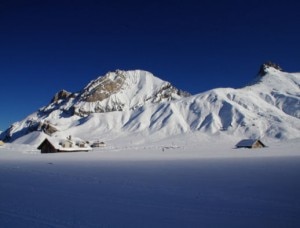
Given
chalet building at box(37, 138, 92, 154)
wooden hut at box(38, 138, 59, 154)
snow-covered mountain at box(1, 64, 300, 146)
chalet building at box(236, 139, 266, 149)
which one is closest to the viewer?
wooden hut at box(38, 138, 59, 154)

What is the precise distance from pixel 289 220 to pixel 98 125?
546 feet

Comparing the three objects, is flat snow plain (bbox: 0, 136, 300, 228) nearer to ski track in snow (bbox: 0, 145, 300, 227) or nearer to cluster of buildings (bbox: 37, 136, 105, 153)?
ski track in snow (bbox: 0, 145, 300, 227)

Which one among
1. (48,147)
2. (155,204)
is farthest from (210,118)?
(155,204)

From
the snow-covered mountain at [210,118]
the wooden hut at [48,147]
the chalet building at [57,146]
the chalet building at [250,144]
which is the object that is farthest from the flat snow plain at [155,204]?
the snow-covered mountain at [210,118]

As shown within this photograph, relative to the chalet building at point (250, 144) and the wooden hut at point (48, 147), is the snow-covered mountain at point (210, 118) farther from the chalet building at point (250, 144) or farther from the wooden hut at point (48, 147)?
the wooden hut at point (48, 147)

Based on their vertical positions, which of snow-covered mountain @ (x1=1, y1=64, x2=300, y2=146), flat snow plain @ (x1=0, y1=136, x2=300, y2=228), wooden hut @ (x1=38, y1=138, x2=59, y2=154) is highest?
snow-covered mountain @ (x1=1, y1=64, x2=300, y2=146)

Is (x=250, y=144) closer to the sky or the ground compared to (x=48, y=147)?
closer to the sky

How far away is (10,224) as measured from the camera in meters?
9.77

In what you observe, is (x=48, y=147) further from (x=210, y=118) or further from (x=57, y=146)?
(x=210, y=118)

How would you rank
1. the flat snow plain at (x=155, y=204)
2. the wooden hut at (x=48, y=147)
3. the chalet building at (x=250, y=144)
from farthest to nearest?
1. the chalet building at (x=250, y=144)
2. the wooden hut at (x=48, y=147)
3. the flat snow plain at (x=155, y=204)

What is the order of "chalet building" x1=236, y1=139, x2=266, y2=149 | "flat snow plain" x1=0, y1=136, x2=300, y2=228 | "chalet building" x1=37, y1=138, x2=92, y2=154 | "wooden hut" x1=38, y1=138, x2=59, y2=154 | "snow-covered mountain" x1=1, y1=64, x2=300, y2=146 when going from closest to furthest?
"flat snow plain" x1=0, y1=136, x2=300, y2=228
"wooden hut" x1=38, y1=138, x2=59, y2=154
"chalet building" x1=37, y1=138, x2=92, y2=154
"chalet building" x1=236, y1=139, x2=266, y2=149
"snow-covered mountain" x1=1, y1=64, x2=300, y2=146

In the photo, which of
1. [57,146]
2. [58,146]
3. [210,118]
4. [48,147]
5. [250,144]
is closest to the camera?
[48,147]

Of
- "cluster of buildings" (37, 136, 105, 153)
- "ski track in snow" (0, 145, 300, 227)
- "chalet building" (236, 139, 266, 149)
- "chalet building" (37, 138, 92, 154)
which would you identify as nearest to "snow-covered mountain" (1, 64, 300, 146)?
"chalet building" (236, 139, 266, 149)

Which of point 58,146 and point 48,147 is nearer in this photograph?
point 48,147
